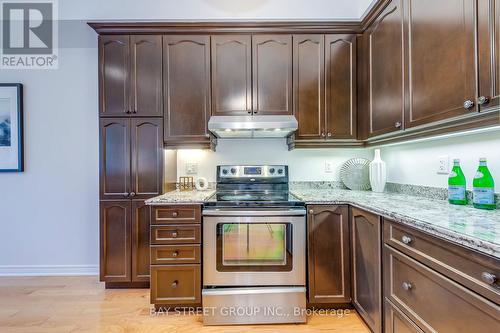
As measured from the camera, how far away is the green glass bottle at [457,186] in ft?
5.18

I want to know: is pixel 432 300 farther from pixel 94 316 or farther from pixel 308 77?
pixel 94 316

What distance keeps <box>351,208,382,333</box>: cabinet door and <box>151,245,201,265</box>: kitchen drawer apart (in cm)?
113

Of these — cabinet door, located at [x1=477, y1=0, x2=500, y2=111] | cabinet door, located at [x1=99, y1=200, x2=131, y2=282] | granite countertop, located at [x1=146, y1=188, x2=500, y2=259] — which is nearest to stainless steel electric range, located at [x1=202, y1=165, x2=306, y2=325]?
granite countertop, located at [x1=146, y1=188, x2=500, y2=259]

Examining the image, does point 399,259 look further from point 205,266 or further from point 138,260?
point 138,260

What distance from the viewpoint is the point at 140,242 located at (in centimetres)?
236

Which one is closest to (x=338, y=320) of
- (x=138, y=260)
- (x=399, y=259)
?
(x=399, y=259)

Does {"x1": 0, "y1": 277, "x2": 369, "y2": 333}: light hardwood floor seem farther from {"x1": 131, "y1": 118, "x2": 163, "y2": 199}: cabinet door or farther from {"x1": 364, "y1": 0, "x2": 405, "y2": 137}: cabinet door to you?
{"x1": 364, "y1": 0, "x2": 405, "y2": 137}: cabinet door

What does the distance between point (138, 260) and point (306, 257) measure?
4.82 feet

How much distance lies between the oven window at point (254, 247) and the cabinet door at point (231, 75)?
41.2 inches

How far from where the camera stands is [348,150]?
268 centimetres

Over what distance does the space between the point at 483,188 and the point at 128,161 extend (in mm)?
2525

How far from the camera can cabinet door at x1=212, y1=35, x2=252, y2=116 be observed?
2.39 meters

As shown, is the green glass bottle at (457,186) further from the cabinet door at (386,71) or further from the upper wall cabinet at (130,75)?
the upper wall cabinet at (130,75)

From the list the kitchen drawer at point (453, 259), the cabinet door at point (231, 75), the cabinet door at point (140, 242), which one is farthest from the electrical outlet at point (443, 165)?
the cabinet door at point (140, 242)
